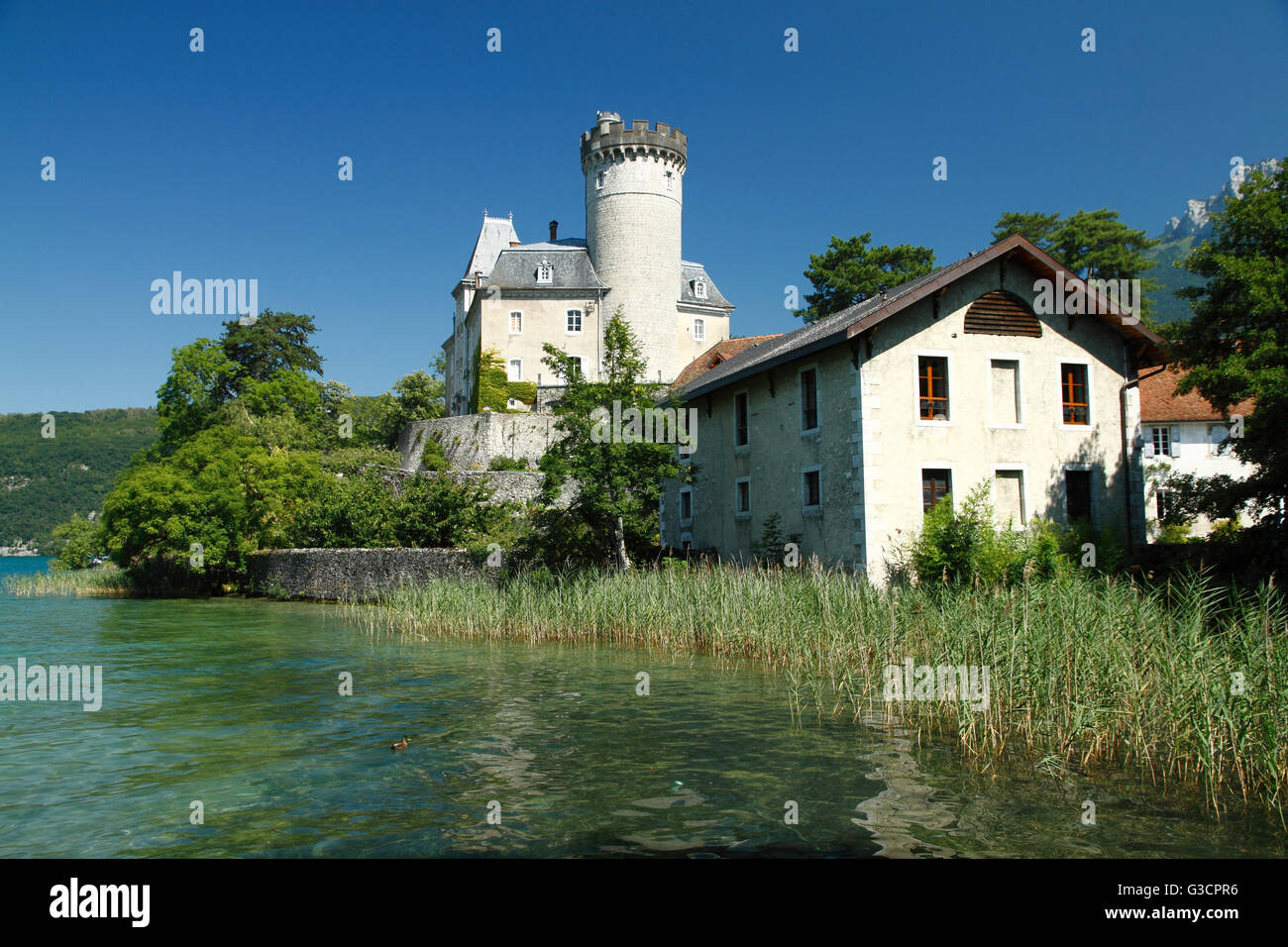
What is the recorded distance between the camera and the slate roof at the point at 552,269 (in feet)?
182

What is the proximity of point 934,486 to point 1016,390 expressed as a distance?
3.35 m

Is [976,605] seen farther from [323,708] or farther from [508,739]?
[323,708]

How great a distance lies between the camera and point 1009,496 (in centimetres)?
Result: 2141

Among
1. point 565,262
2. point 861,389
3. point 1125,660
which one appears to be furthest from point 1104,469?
point 565,262

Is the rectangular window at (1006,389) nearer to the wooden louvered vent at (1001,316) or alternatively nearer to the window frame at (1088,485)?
the wooden louvered vent at (1001,316)

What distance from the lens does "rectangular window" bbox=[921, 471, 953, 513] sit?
68.6 feet

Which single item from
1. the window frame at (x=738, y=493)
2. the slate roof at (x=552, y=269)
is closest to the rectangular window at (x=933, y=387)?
the window frame at (x=738, y=493)

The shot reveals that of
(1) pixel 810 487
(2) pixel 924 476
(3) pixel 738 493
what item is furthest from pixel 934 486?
(3) pixel 738 493

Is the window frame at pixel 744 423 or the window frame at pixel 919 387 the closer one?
the window frame at pixel 919 387

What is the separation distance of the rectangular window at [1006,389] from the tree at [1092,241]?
86.7 feet

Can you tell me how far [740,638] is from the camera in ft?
49.5

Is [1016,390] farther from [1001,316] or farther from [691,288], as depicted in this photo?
[691,288]

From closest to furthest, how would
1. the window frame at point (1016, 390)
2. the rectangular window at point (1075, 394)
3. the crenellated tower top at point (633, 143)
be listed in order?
the window frame at point (1016, 390) < the rectangular window at point (1075, 394) < the crenellated tower top at point (633, 143)

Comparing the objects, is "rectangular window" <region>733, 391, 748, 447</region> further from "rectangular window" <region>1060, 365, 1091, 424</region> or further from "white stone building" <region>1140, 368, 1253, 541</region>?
"white stone building" <region>1140, 368, 1253, 541</region>
